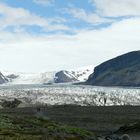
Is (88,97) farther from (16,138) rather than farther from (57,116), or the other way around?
(16,138)

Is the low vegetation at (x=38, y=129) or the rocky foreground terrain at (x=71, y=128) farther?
the low vegetation at (x=38, y=129)

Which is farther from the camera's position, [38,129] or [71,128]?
[71,128]

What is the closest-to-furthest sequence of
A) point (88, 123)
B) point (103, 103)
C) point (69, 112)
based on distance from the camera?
point (88, 123), point (69, 112), point (103, 103)

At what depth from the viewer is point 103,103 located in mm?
141500

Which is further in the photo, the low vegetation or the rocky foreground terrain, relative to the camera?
the low vegetation

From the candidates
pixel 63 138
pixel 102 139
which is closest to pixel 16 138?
pixel 63 138

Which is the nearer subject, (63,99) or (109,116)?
(109,116)

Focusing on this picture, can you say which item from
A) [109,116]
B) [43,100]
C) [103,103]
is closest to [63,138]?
[109,116]

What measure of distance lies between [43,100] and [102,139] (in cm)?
10205

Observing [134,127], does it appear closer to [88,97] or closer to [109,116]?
[109,116]

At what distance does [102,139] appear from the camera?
4950 cm

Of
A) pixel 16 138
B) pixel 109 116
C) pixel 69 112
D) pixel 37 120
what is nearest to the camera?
pixel 16 138

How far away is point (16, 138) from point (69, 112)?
54628 millimetres

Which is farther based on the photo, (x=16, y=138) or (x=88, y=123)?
(x=88, y=123)
